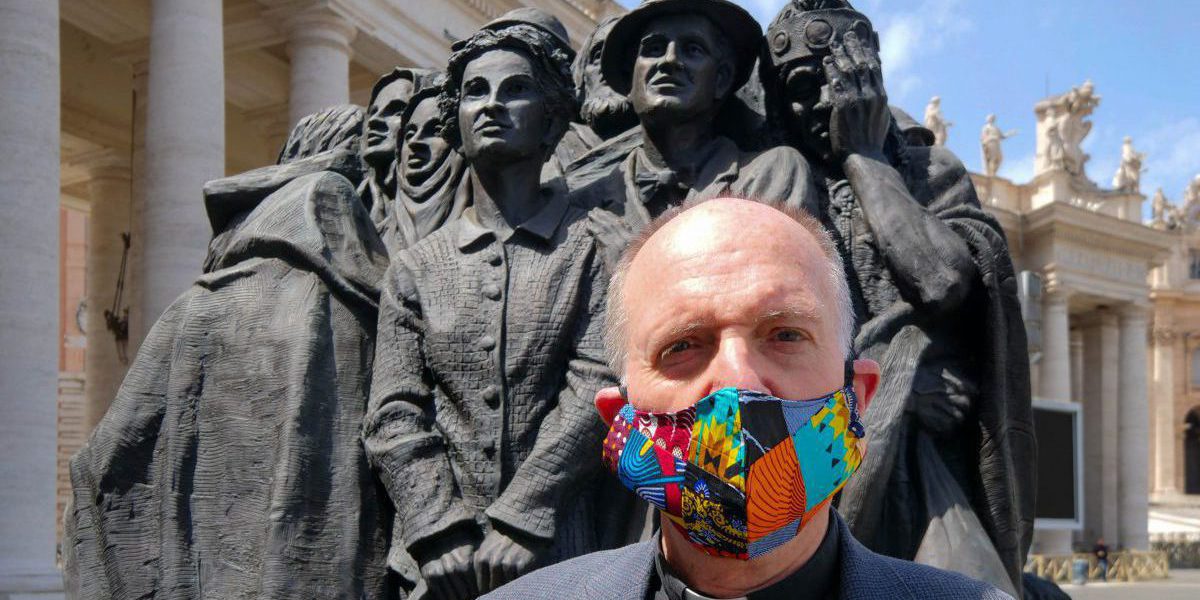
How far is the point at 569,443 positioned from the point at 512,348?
1.07ft

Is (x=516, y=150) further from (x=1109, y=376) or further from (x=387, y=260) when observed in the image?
(x=1109, y=376)

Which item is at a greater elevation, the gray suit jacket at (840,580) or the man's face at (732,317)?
the man's face at (732,317)

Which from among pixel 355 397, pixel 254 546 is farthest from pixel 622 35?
pixel 254 546

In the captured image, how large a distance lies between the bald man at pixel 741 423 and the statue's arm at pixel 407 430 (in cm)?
140

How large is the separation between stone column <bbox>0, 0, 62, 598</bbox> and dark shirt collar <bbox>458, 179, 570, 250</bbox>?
12513mm

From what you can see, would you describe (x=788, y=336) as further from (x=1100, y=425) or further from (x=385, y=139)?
(x=1100, y=425)

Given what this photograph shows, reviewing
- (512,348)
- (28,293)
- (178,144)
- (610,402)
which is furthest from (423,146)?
(178,144)

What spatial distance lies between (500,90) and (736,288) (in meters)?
1.96

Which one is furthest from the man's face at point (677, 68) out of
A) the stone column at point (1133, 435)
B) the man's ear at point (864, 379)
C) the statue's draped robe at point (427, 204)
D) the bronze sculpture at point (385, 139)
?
the stone column at point (1133, 435)

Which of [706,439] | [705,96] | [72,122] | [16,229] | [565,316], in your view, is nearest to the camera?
[706,439]

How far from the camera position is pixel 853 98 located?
13.0ft

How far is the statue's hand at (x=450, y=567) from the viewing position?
3.25m

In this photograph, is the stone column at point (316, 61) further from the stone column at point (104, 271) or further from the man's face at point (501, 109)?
the man's face at point (501, 109)

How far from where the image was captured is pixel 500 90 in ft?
12.1
